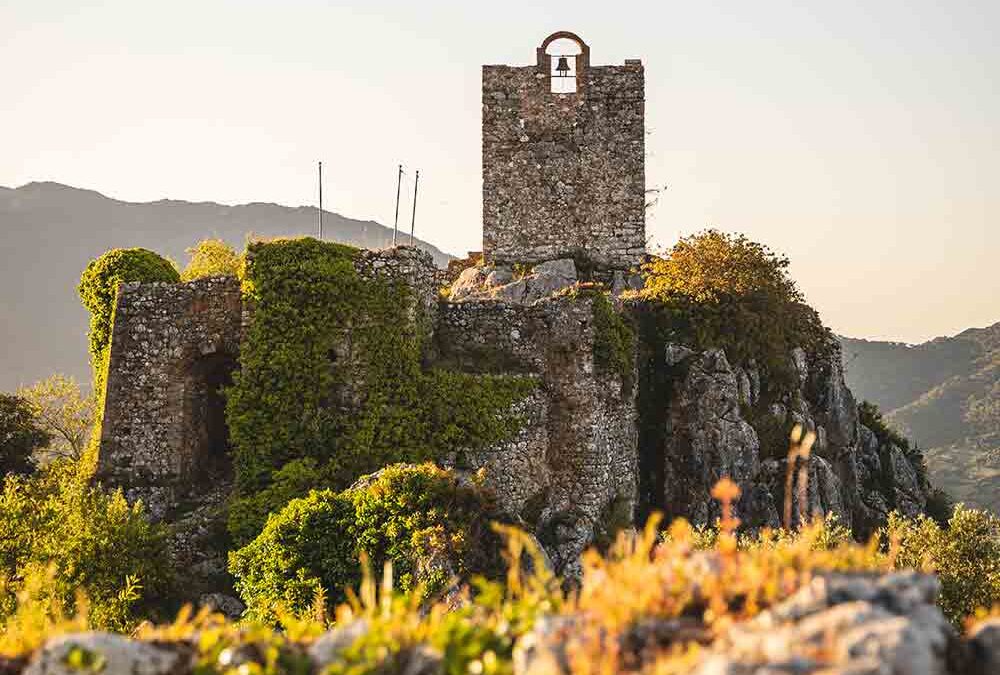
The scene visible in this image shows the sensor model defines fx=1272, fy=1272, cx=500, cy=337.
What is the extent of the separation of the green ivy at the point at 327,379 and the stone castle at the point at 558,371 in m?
0.54

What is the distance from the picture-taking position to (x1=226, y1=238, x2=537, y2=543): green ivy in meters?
24.0

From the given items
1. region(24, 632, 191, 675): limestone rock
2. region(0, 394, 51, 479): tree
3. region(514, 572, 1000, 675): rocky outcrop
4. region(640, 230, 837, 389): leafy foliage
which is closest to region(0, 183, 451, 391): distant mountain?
region(0, 394, 51, 479): tree

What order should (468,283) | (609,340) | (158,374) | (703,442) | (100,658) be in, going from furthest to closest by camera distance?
(468,283), (703,442), (609,340), (158,374), (100,658)

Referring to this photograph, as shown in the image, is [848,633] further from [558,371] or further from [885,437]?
[885,437]

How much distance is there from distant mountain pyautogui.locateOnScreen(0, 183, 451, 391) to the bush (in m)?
135

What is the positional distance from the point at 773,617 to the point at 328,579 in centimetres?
1385

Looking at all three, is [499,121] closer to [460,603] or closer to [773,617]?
[460,603]

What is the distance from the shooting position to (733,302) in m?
30.4

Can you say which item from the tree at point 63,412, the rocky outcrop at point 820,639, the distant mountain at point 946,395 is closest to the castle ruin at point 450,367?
the tree at point 63,412

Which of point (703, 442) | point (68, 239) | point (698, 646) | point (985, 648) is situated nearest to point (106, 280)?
point (703, 442)

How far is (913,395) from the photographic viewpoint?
340 feet

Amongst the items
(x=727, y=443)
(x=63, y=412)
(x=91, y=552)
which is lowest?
(x=91, y=552)

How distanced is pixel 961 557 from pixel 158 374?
50.4 ft

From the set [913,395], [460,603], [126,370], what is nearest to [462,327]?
[126,370]
